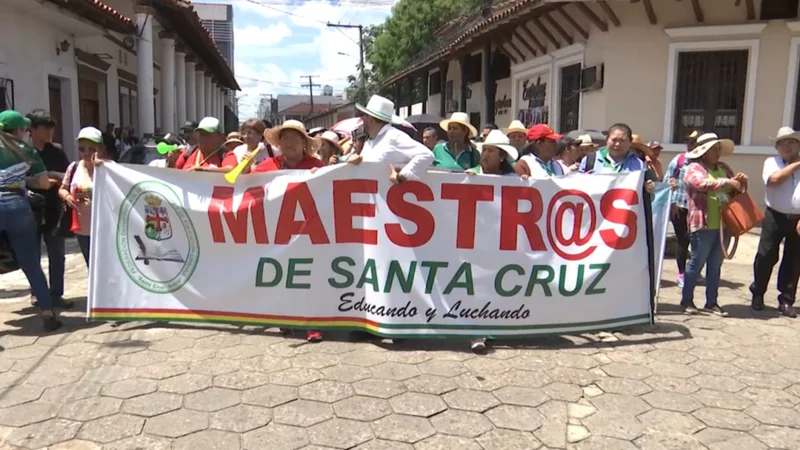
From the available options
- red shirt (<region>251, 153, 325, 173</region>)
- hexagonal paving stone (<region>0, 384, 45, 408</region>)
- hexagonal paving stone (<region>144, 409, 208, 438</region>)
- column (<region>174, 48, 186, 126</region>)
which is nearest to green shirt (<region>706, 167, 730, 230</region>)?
red shirt (<region>251, 153, 325, 173</region>)

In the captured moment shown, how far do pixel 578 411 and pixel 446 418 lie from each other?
77 cm

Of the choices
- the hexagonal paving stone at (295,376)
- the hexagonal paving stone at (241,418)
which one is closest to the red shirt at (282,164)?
the hexagonal paving stone at (295,376)

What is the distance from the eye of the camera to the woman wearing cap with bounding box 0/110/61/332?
4.61 meters

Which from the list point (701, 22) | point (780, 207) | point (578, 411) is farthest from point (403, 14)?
point (578, 411)

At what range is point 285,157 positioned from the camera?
4867 millimetres

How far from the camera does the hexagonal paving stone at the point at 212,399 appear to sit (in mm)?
3590

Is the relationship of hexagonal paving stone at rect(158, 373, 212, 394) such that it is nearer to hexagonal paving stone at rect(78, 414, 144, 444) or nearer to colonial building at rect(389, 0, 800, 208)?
hexagonal paving stone at rect(78, 414, 144, 444)

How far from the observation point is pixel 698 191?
541 cm

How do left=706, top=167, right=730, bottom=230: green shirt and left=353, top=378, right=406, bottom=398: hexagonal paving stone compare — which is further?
left=706, top=167, right=730, bottom=230: green shirt

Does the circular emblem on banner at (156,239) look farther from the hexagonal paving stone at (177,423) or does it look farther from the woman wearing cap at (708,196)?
the woman wearing cap at (708,196)

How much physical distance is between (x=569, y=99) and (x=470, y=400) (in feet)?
36.1

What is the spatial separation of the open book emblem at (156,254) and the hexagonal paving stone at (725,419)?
360cm

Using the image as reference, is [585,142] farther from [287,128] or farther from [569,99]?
[569,99]

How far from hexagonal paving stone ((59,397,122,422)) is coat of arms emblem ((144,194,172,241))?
1434 mm
